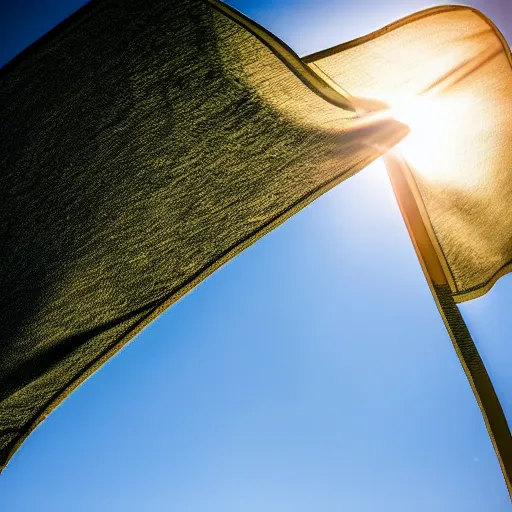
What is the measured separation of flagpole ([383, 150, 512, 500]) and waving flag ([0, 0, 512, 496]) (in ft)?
0.88

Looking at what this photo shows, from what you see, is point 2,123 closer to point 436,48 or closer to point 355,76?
point 355,76

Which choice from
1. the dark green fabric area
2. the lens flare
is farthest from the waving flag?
the lens flare

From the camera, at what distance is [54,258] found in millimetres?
714

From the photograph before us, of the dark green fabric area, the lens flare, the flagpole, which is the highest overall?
the dark green fabric area

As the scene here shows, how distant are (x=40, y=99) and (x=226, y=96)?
0.32m

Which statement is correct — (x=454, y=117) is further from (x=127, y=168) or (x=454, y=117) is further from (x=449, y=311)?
(x=127, y=168)

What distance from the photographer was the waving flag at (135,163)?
0.63 m

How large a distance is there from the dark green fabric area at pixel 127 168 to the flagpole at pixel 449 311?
297 mm

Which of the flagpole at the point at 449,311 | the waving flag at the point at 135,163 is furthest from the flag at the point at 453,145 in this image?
the waving flag at the point at 135,163

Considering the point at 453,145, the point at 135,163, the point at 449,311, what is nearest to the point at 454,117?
the point at 453,145

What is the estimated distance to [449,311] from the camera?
3.13ft

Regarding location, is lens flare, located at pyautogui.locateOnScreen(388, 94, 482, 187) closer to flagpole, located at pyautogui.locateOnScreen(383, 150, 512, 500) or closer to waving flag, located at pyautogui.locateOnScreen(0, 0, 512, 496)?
flagpole, located at pyautogui.locateOnScreen(383, 150, 512, 500)

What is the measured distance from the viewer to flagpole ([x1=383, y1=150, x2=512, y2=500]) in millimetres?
952

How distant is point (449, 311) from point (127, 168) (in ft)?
2.68
